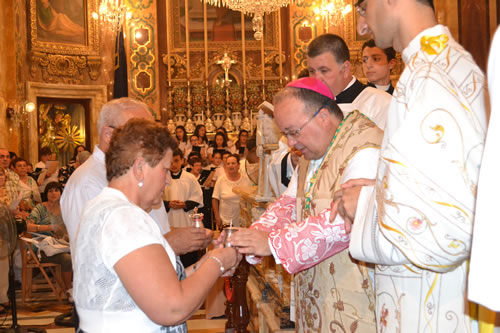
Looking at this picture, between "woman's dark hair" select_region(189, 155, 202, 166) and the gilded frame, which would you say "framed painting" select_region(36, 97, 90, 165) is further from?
"woman's dark hair" select_region(189, 155, 202, 166)

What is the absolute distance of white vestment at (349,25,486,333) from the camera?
1.41 meters

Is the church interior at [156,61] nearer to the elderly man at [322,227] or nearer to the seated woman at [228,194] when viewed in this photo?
the seated woman at [228,194]

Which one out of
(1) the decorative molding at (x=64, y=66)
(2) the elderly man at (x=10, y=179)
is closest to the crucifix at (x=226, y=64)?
(1) the decorative molding at (x=64, y=66)

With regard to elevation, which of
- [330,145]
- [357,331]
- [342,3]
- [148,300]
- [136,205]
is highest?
[342,3]

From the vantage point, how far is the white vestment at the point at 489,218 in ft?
2.88

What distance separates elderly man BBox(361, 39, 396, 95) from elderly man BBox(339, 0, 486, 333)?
2.63m

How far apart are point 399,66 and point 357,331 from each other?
1289 centimetres

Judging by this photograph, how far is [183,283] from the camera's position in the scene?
77.6 inches

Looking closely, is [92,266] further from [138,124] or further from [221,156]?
[221,156]

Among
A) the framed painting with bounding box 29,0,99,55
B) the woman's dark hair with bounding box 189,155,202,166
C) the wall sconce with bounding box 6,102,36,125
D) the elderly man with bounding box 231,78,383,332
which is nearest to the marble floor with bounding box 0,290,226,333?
the woman's dark hair with bounding box 189,155,202,166

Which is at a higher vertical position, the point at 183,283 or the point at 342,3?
the point at 342,3

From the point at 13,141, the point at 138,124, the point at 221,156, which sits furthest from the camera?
the point at 13,141

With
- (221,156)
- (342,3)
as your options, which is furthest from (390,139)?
A: (342,3)

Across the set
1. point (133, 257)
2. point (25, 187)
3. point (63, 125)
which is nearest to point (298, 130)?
point (133, 257)
